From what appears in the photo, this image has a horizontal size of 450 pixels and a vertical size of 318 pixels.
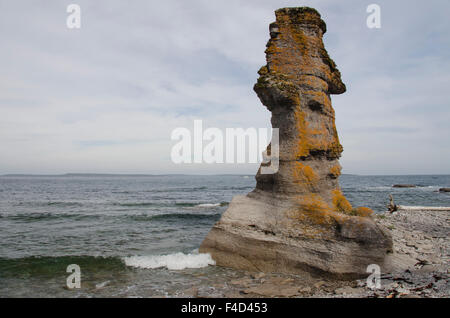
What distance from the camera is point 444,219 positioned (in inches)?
703

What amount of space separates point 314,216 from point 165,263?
5672 millimetres

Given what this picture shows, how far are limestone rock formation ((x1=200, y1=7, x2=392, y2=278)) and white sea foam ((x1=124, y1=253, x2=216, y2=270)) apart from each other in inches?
13.1

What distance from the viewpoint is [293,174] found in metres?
10.1

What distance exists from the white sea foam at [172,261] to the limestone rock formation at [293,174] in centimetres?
33

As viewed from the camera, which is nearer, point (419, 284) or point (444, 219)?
point (419, 284)

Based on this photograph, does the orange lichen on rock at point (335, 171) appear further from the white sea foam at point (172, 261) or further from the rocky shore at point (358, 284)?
the white sea foam at point (172, 261)

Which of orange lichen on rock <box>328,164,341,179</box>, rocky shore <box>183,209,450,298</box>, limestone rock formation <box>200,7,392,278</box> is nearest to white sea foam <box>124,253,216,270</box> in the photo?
limestone rock formation <box>200,7,392,278</box>

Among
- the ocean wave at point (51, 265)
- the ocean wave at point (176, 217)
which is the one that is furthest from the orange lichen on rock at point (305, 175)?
the ocean wave at point (176, 217)

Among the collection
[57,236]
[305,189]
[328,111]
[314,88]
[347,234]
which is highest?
[314,88]

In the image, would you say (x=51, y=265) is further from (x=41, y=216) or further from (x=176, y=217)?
(x=41, y=216)

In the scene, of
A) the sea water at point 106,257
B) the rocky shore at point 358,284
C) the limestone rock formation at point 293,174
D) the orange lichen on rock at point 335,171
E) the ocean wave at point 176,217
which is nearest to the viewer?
the rocky shore at point 358,284

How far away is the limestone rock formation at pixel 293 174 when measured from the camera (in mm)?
9391
